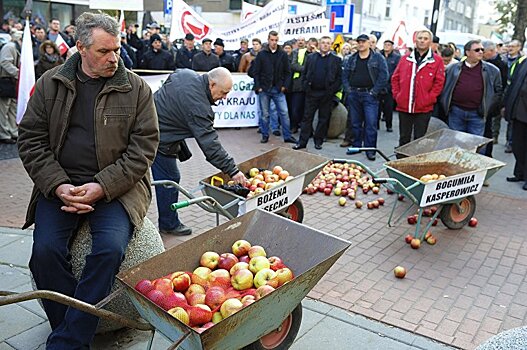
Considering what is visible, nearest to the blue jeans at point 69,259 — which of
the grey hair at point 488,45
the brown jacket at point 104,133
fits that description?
the brown jacket at point 104,133

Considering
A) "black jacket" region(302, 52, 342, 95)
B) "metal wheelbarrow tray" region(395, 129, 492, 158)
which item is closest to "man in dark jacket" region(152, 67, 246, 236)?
"metal wheelbarrow tray" region(395, 129, 492, 158)

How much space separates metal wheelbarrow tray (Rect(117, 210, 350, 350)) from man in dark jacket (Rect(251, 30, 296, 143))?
8.16m

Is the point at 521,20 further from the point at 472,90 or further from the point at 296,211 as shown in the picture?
the point at 296,211

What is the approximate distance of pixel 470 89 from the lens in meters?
8.61

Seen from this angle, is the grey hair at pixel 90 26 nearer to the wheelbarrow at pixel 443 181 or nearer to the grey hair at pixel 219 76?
the grey hair at pixel 219 76

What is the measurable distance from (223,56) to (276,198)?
9.76 meters

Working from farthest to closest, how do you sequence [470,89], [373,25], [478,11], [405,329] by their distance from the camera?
1. [478,11]
2. [373,25]
3. [470,89]
4. [405,329]

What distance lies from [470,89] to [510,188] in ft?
5.87

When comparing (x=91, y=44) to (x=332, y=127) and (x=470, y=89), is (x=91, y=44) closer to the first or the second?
(x=470, y=89)

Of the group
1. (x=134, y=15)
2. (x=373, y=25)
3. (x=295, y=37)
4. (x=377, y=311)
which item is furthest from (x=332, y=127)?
(x=373, y=25)

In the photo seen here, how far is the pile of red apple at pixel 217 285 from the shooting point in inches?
116

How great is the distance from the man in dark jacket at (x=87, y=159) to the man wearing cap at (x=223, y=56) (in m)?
10.7

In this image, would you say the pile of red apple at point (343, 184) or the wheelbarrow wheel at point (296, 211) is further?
the pile of red apple at point (343, 184)

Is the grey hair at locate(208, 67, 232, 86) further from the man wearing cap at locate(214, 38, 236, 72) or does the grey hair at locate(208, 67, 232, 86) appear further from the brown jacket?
the man wearing cap at locate(214, 38, 236, 72)
